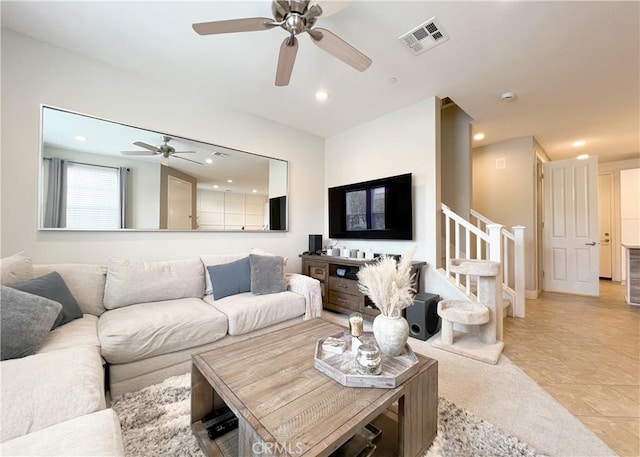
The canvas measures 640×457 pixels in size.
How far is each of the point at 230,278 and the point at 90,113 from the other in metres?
1.93

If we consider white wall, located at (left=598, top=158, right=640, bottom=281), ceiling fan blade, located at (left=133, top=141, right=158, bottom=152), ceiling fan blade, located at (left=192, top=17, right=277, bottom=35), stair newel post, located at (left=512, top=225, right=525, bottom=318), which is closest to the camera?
ceiling fan blade, located at (left=192, top=17, right=277, bottom=35)

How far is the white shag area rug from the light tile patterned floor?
0.58 metres

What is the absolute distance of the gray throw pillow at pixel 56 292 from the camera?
1551 millimetres

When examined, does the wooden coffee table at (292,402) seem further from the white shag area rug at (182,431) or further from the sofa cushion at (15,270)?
the sofa cushion at (15,270)

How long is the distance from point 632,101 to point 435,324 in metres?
3.53

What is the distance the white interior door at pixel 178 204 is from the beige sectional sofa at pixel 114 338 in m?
0.50

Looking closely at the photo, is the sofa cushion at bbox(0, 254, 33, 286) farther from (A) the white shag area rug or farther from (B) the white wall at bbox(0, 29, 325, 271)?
(A) the white shag area rug

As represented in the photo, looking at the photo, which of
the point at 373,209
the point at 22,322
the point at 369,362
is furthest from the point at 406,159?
the point at 22,322

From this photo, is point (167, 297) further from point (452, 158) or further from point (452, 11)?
point (452, 158)

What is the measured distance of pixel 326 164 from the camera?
4117 millimetres

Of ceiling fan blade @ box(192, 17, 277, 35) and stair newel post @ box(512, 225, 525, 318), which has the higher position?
ceiling fan blade @ box(192, 17, 277, 35)

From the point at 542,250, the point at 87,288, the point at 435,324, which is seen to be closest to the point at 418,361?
the point at 435,324

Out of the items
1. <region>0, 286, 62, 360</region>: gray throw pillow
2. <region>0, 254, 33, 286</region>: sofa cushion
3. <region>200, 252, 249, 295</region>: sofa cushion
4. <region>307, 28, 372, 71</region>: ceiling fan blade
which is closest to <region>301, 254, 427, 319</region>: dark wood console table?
<region>200, 252, 249, 295</region>: sofa cushion

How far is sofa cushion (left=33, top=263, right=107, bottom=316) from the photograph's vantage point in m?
1.88
